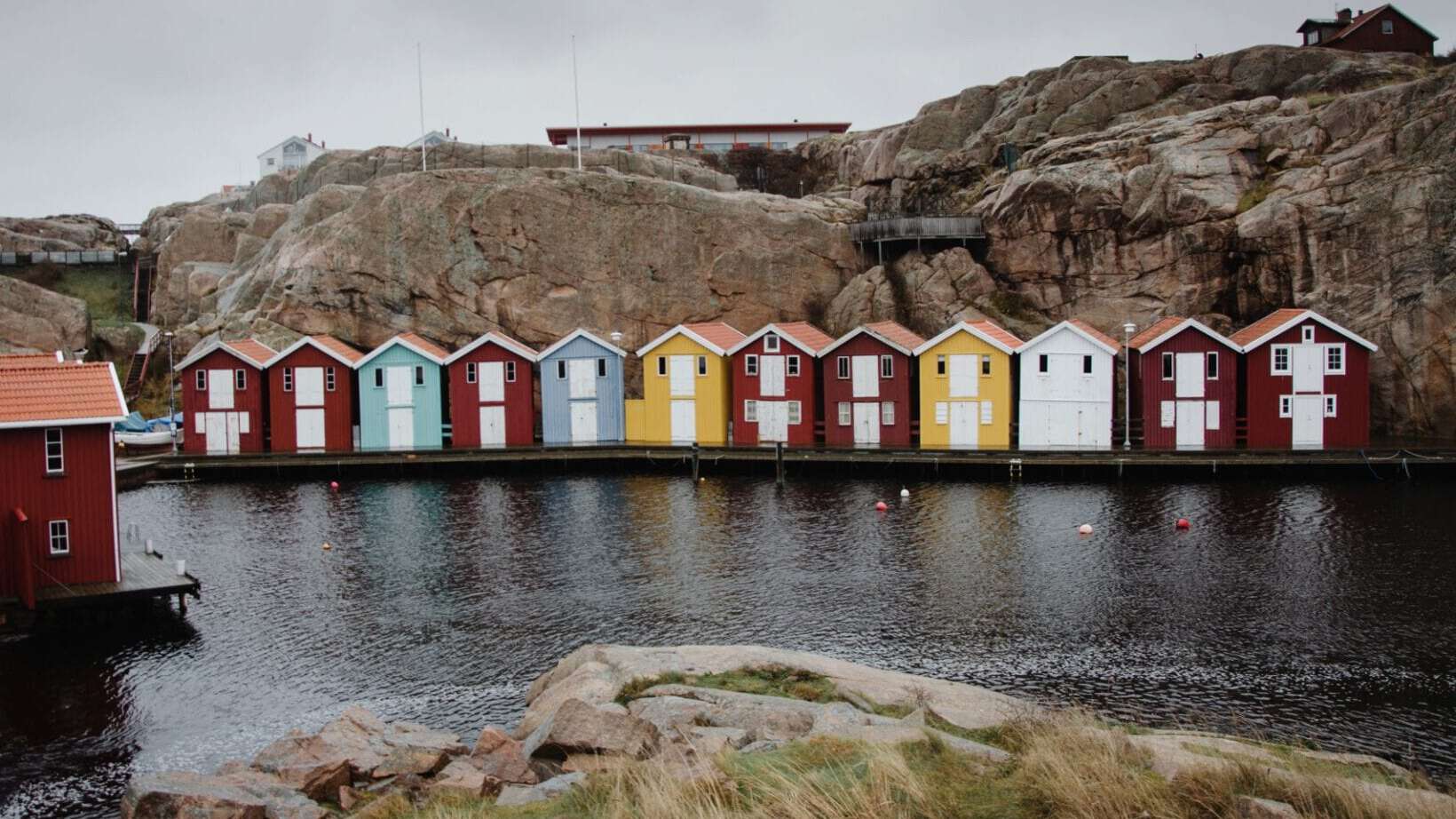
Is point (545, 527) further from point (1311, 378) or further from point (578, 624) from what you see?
point (1311, 378)

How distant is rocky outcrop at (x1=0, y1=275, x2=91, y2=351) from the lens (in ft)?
216

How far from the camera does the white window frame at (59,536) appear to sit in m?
27.9

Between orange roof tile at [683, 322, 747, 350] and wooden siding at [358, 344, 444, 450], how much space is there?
1284cm

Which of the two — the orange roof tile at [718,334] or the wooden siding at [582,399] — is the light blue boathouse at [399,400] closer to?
the wooden siding at [582,399]

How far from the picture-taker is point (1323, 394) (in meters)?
49.1

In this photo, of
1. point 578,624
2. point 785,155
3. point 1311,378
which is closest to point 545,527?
point 578,624

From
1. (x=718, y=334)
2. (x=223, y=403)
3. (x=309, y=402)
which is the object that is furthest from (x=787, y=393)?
(x=223, y=403)

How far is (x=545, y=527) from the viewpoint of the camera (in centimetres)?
3969

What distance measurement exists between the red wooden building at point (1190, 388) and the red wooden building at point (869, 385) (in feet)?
34.4

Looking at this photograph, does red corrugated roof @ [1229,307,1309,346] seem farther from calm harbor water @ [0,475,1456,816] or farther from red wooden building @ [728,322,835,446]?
red wooden building @ [728,322,835,446]

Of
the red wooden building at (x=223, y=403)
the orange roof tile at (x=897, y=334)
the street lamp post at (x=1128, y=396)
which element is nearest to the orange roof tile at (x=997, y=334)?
the orange roof tile at (x=897, y=334)

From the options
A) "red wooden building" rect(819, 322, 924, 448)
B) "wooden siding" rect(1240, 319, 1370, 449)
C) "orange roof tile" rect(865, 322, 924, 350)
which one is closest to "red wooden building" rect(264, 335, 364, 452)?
"red wooden building" rect(819, 322, 924, 448)

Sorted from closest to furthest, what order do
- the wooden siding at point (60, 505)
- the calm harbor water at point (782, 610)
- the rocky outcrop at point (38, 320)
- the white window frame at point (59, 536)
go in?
the calm harbor water at point (782, 610) → the wooden siding at point (60, 505) → the white window frame at point (59, 536) → the rocky outcrop at point (38, 320)

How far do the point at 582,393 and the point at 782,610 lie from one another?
30210 mm
